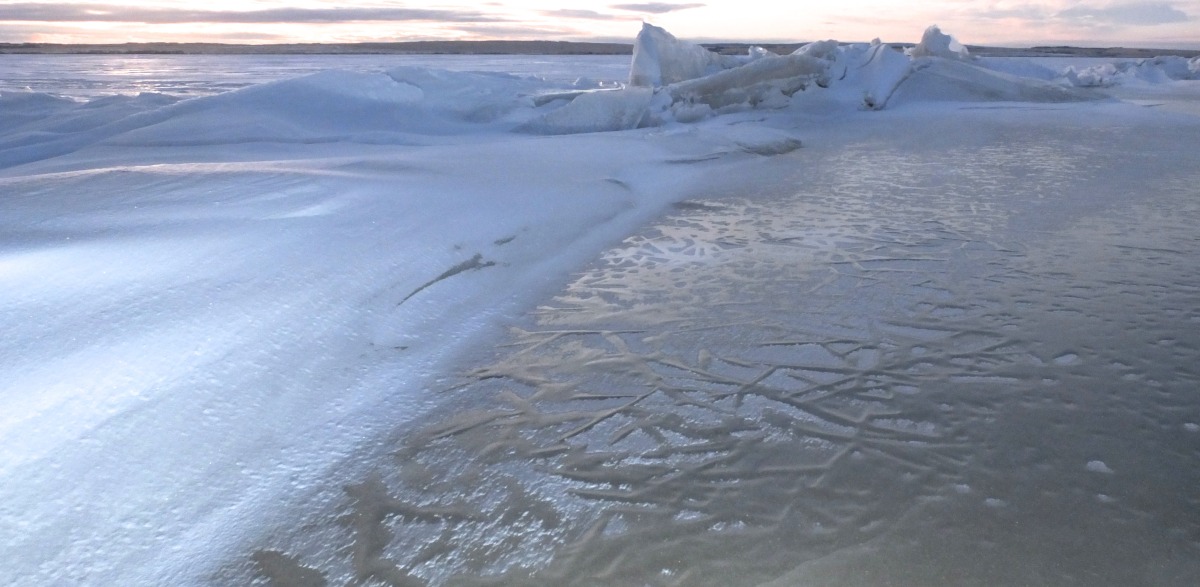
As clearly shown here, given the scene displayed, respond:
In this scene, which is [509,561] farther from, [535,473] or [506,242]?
[506,242]

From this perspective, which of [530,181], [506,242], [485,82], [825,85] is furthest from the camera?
[825,85]

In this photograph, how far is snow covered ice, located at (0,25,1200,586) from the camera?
145 centimetres

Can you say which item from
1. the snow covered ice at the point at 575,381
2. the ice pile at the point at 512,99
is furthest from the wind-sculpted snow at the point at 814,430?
the ice pile at the point at 512,99

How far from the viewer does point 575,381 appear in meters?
2.10

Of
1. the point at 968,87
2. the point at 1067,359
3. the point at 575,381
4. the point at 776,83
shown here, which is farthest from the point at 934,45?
the point at 575,381

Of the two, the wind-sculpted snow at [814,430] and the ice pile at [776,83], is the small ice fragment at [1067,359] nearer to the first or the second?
the wind-sculpted snow at [814,430]

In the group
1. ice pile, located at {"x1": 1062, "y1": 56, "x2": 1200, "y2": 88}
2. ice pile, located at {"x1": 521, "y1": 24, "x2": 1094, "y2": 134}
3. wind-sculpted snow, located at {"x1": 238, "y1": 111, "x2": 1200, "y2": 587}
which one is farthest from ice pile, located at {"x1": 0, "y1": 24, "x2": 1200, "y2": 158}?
wind-sculpted snow, located at {"x1": 238, "y1": 111, "x2": 1200, "y2": 587}

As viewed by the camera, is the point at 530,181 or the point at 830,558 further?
the point at 530,181

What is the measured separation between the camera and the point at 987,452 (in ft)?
5.67

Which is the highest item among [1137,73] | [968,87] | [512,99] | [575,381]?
[1137,73]

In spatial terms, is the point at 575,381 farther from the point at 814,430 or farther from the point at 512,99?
the point at 512,99

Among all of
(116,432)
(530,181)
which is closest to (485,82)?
(530,181)

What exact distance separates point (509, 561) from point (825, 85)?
8.56 meters

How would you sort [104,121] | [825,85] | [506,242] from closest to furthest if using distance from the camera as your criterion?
[506,242] < [104,121] < [825,85]
